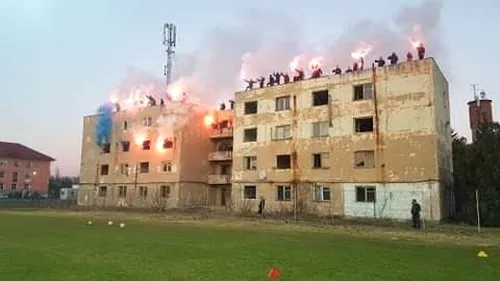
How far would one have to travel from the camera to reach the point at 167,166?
Result: 6034cm

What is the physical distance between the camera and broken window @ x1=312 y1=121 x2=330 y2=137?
4564cm

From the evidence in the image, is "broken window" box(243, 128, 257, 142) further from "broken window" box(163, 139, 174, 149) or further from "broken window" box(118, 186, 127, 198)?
"broken window" box(118, 186, 127, 198)

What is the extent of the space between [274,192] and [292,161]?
3.62m

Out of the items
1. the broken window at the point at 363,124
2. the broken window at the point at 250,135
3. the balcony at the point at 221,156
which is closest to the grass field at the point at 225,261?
the broken window at the point at 363,124

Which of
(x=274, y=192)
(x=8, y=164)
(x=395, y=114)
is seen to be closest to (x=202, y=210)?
(x=274, y=192)

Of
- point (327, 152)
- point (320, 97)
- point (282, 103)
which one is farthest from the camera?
point (282, 103)

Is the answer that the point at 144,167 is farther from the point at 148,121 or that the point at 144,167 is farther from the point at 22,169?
the point at 22,169

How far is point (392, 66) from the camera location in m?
42.0

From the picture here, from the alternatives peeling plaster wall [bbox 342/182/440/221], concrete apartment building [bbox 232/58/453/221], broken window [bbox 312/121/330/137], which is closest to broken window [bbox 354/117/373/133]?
concrete apartment building [bbox 232/58/453/221]

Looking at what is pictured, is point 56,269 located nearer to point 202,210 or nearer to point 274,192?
point 274,192

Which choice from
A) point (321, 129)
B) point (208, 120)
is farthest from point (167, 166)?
point (321, 129)

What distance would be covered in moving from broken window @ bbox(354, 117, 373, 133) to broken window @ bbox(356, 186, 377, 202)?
16.8 feet

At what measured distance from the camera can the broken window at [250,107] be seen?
171ft

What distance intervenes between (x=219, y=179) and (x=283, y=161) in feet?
42.8
